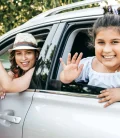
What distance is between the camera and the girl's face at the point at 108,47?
2271 millimetres

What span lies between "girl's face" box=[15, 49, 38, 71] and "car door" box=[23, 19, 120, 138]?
8.7 inches

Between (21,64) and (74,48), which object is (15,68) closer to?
(21,64)

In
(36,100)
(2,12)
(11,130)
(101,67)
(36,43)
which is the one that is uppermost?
(2,12)

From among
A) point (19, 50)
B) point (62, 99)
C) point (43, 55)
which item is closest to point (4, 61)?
point (19, 50)

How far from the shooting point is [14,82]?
2.84 m

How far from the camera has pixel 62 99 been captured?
245 centimetres

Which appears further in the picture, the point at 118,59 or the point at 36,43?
the point at 36,43

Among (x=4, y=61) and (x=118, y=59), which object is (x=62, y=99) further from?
(x=4, y=61)

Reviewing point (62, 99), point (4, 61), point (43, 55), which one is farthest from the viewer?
point (4, 61)

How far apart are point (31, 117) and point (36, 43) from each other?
0.74 meters

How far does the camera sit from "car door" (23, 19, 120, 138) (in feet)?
7.04

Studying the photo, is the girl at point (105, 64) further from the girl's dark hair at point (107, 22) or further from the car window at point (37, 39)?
the car window at point (37, 39)

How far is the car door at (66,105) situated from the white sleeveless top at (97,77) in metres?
0.08

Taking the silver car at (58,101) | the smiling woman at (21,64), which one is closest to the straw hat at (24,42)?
the smiling woman at (21,64)
